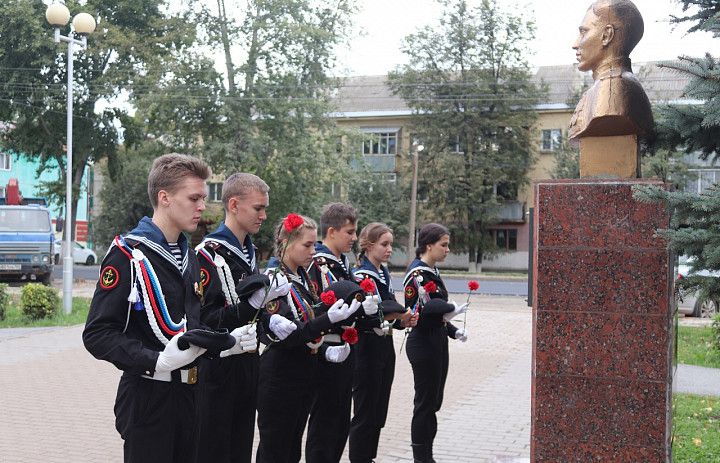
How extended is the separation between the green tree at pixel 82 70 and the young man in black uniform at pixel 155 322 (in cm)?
2594

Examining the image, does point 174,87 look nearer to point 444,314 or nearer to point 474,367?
point 474,367

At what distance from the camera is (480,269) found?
45625mm

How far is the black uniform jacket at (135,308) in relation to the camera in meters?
3.21

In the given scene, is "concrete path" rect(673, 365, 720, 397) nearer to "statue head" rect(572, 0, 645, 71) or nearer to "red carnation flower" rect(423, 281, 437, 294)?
"red carnation flower" rect(423, 281, 437, 294)

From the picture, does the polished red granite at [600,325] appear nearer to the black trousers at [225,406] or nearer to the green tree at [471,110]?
the black trousers at [225,406]

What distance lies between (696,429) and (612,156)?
3.28m

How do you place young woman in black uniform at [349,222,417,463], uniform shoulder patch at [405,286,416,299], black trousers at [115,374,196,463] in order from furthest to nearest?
uniform shoulder patch at [405,286,416,299], young woman in black uniform at [349,222,417,463], black trousers at [115,374,196,463]

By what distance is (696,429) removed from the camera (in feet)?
24.2

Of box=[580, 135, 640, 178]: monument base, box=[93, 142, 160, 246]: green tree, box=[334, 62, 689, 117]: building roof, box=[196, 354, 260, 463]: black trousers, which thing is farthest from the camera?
box=[334, 62, 689, 117]: building roof

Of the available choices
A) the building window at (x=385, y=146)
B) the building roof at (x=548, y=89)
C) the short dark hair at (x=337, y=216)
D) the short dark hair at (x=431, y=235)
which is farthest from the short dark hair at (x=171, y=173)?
the building window at (x=385, y=146)

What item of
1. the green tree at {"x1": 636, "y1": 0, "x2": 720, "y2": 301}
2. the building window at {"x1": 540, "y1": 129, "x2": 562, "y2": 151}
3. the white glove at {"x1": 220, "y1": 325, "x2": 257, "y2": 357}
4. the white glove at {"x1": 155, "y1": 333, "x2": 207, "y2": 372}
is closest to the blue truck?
the green tree at {"x1": 636, "y1": 0, "x2": 720, "y2": 301}

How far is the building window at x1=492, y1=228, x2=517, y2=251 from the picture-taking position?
48531 millimetres

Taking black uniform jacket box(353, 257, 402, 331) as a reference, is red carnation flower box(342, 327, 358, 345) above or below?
below

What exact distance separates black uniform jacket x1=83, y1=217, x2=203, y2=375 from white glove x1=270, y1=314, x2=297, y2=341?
794 mm
